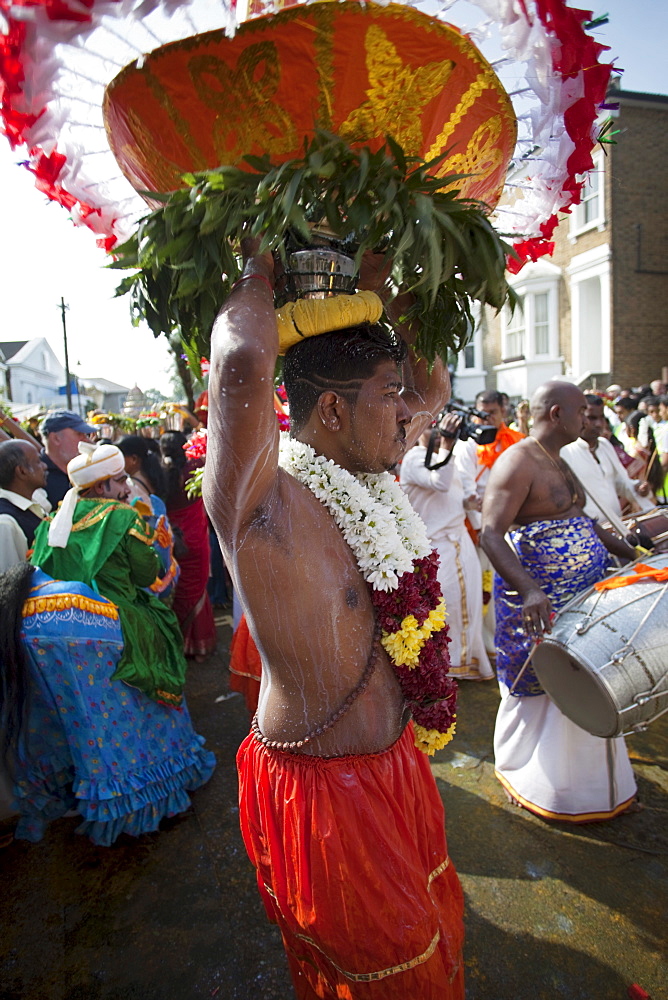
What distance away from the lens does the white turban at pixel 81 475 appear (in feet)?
11.1

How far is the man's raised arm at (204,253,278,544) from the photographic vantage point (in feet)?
4.47

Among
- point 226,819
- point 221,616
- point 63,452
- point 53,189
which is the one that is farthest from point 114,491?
point 221,616

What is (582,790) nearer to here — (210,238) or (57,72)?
(210,238)

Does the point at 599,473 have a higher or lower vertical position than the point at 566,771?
higher

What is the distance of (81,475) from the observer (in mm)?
3570

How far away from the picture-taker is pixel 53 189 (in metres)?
1.69

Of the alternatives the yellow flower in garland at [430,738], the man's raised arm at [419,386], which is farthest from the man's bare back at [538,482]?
the yellow flower in garland at [430,738]

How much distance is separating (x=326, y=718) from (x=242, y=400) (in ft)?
3.09

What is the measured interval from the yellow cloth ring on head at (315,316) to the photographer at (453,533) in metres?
3.64

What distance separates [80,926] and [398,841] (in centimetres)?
207

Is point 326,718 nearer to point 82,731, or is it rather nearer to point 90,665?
point 90,665

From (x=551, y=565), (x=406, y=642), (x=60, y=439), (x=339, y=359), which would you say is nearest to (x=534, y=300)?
(x=60, y=439)

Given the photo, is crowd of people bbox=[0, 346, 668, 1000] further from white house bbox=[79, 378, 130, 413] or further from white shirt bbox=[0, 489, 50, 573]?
white house bbox=[79, 378, 130, 413]

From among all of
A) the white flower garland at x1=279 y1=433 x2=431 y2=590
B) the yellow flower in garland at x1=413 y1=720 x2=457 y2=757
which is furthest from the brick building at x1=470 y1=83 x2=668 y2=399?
the yellow flower in garland at x1=413 y1=720 x2=457 y2=757
